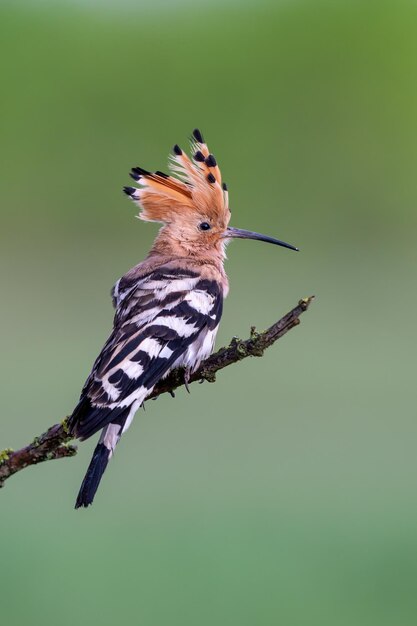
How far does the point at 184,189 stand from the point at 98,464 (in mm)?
1026

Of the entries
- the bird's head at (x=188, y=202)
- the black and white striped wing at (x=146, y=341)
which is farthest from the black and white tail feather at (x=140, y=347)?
the bird's head at (x=188, y=202)

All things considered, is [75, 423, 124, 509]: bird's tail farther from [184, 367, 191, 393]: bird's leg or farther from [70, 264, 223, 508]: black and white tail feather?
[184, 367, 191, 393]: bird's leg

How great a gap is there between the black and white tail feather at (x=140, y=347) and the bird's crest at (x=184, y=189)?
26cm

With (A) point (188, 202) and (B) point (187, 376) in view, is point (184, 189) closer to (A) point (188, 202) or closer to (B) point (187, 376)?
(A) point (188, 202)

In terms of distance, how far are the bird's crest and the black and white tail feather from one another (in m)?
0.26

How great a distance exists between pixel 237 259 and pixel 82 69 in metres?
2.45

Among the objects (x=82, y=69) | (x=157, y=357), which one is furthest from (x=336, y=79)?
(x=157, y=357)

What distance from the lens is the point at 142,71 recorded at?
35.0 ft

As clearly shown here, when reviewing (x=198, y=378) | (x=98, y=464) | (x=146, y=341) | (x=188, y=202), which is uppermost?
(x=188, y=202)

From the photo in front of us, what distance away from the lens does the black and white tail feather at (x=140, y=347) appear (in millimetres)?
2203

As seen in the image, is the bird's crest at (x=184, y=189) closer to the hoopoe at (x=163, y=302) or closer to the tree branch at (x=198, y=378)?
the hoopoe at (x=163, y=302)

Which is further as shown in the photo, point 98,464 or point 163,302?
point 163,302

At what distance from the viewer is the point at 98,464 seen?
2.21 metres

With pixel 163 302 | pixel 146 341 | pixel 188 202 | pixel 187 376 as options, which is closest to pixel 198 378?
pixel 187 376
